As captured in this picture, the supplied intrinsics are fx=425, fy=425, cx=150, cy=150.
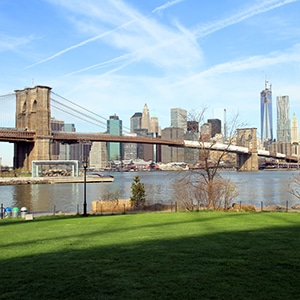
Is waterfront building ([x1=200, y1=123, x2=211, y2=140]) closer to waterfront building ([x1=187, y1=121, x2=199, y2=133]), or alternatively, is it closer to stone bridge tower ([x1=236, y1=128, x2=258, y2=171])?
waterfront building ([x1=187, y1=121, x2=199, y2=133])

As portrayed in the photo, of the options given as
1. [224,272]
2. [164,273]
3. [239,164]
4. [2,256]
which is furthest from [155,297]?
[239,164]

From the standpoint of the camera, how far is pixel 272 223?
13375 millimetres

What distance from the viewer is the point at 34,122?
88562mm

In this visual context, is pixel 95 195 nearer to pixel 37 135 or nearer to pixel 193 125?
pixel 193 125

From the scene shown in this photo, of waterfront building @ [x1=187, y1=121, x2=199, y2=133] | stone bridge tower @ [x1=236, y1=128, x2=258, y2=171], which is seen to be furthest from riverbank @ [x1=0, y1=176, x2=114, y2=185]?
stone bridge tower @ [x1=236, y1=128, x2=258, y2=171]

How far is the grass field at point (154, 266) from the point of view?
558cm

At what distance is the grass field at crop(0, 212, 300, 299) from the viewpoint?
18.3 ft

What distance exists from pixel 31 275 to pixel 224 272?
2.98 m

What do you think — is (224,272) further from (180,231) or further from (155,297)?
(180,231)

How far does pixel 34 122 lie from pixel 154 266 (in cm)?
8545

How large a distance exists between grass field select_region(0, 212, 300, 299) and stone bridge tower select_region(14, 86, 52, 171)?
74.0 metres

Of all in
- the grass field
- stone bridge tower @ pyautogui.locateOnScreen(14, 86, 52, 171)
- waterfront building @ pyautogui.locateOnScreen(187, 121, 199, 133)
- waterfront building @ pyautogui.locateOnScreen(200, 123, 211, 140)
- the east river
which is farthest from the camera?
stone bridge tower @ pyautogui.locateOnScreen(14, 86, 52, 171)

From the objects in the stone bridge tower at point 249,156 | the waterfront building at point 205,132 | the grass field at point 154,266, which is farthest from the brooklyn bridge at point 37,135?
the grass field at point 154,266

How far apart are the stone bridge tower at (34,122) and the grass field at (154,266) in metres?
74.0
